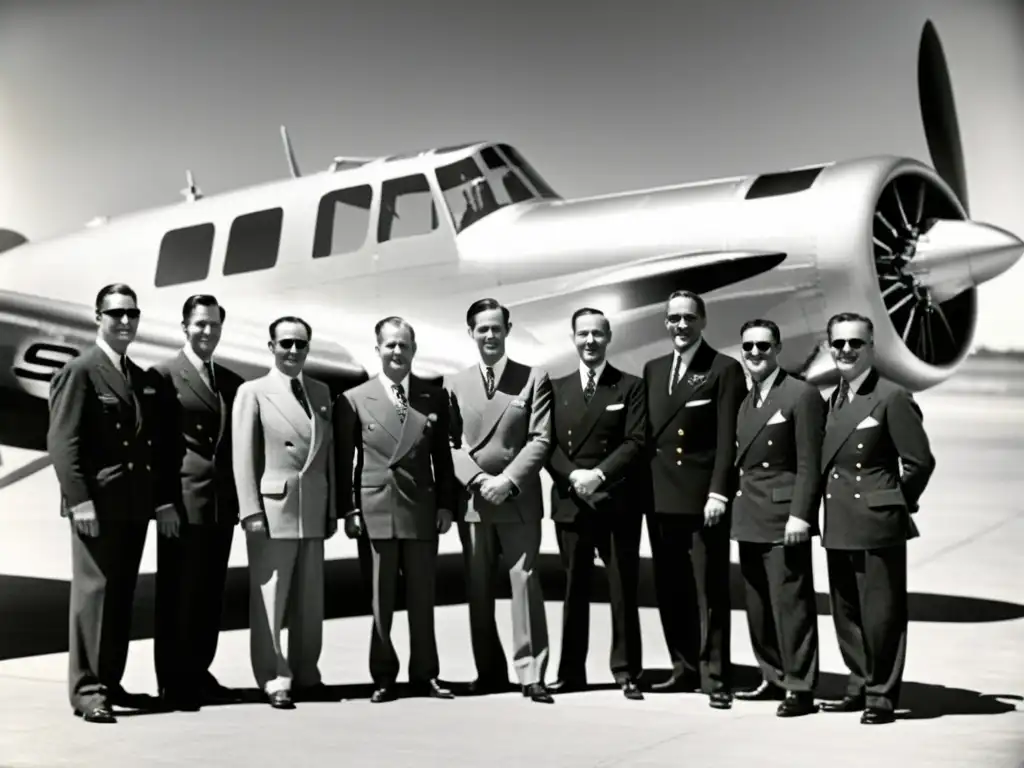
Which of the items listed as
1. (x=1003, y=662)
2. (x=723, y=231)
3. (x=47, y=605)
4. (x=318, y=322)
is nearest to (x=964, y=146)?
(x=723, y=231)

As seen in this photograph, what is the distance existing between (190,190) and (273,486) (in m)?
4.23

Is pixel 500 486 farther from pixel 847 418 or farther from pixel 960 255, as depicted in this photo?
pixel 960 255

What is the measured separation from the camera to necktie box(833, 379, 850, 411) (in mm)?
4344

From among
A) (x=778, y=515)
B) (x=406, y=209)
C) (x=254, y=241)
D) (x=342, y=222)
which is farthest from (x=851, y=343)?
(x=254, y=241)

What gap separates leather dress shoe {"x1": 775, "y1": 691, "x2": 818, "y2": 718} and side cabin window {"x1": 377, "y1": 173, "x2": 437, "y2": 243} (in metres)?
3.24

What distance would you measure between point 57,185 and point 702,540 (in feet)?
15.2

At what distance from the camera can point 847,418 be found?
4.30 m

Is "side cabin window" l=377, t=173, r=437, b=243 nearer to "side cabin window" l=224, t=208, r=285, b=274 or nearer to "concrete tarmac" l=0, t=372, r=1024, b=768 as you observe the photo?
"side cabin window" l=224, t=208, r=285, b=274

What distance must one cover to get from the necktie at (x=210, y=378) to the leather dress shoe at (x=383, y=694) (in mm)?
1140

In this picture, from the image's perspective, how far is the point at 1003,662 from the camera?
509cm

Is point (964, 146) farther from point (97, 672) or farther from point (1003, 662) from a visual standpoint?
point (97, 672)

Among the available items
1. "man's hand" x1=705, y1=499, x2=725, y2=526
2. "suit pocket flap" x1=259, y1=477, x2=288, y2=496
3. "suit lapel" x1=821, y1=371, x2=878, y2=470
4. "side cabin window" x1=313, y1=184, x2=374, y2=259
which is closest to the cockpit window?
"side cabin window" x1=313, y1=184, x2=374, y2=259

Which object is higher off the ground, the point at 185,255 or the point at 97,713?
the point at 185,255

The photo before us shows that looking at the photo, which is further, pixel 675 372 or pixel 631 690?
pixel 675 372
